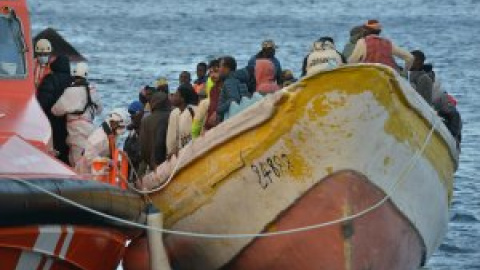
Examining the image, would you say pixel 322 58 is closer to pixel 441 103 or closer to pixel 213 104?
pixel 213 104

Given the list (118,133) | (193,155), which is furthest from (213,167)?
(118,133)

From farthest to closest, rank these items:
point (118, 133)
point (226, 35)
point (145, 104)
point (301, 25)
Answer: point (301, 25), point (226, 35), point (145, 104), point (118, 133)

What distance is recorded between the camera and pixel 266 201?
16.0 metres

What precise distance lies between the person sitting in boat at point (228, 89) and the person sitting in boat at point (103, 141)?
3.11 feet

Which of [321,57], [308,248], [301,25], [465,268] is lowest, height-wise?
[301,25]

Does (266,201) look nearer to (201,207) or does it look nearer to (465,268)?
(201,207)

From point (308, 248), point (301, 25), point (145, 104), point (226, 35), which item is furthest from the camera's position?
point (301, 25)

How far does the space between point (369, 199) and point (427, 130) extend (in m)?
1.02

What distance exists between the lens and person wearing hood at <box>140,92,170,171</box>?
17859 millimetres

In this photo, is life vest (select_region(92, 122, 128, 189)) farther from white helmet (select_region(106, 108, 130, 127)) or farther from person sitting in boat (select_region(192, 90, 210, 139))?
person sitting in boat (select_region(192, 90, 210, 139))

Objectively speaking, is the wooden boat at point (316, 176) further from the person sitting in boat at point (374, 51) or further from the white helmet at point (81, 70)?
the white helmet at point (81, 70)

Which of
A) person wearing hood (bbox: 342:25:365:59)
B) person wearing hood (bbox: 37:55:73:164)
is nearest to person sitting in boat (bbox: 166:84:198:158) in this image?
person wearing hood (bbox: 37:55:73:164)

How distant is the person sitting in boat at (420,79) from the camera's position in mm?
19047

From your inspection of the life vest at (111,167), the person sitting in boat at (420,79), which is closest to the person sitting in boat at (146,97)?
the life vest at (111,167)
